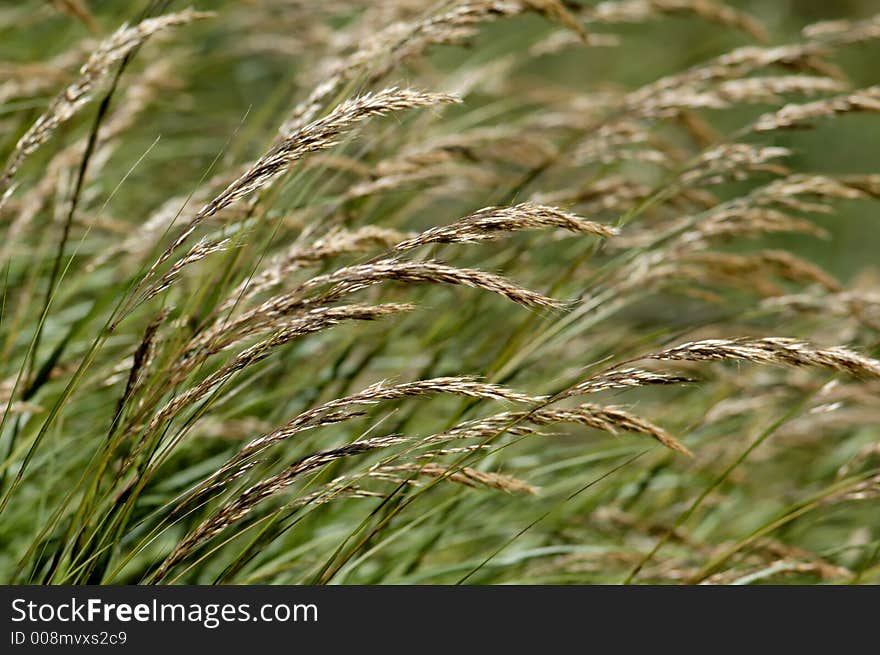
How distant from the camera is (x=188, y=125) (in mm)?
3158

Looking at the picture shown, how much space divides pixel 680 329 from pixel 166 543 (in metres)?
1.19

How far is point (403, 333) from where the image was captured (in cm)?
260

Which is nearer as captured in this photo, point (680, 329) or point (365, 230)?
point (365, 230)

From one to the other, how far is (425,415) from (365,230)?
91 centimetres

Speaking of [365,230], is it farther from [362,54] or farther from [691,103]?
[691,103]

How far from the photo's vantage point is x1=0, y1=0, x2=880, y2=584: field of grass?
154 centimetres

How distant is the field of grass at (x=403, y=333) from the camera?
1544mm
